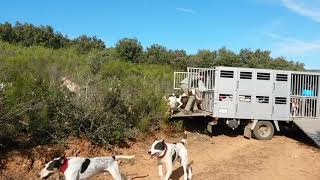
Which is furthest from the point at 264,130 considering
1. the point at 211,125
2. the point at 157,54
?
the point at 157,54

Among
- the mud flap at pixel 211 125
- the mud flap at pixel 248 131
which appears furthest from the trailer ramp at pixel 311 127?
the mud flap at pixel 211 125

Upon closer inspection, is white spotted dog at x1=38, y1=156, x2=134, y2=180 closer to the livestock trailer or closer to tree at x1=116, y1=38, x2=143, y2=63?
the livestock trailer

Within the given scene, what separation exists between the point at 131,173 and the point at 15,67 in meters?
4.90

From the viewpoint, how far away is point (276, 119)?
1644 cm

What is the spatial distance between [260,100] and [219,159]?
352cm

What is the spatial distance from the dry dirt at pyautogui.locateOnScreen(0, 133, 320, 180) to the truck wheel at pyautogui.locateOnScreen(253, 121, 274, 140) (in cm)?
24

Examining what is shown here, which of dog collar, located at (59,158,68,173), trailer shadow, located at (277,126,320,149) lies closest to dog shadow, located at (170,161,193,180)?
dog collar, located at (59,158,68,173)

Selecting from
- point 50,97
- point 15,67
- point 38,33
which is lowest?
point 50,97

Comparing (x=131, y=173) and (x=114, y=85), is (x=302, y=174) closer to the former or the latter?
Answer: (x=131, y=173)

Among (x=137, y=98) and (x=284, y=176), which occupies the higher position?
(x=137, y=98)

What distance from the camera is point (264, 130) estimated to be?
16359 mm

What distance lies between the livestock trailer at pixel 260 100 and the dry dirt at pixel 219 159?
68 centimetres

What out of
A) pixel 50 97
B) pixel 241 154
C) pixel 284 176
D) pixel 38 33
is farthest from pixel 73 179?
pixel 38 33

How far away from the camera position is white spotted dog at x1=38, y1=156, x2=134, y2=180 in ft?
27.6
